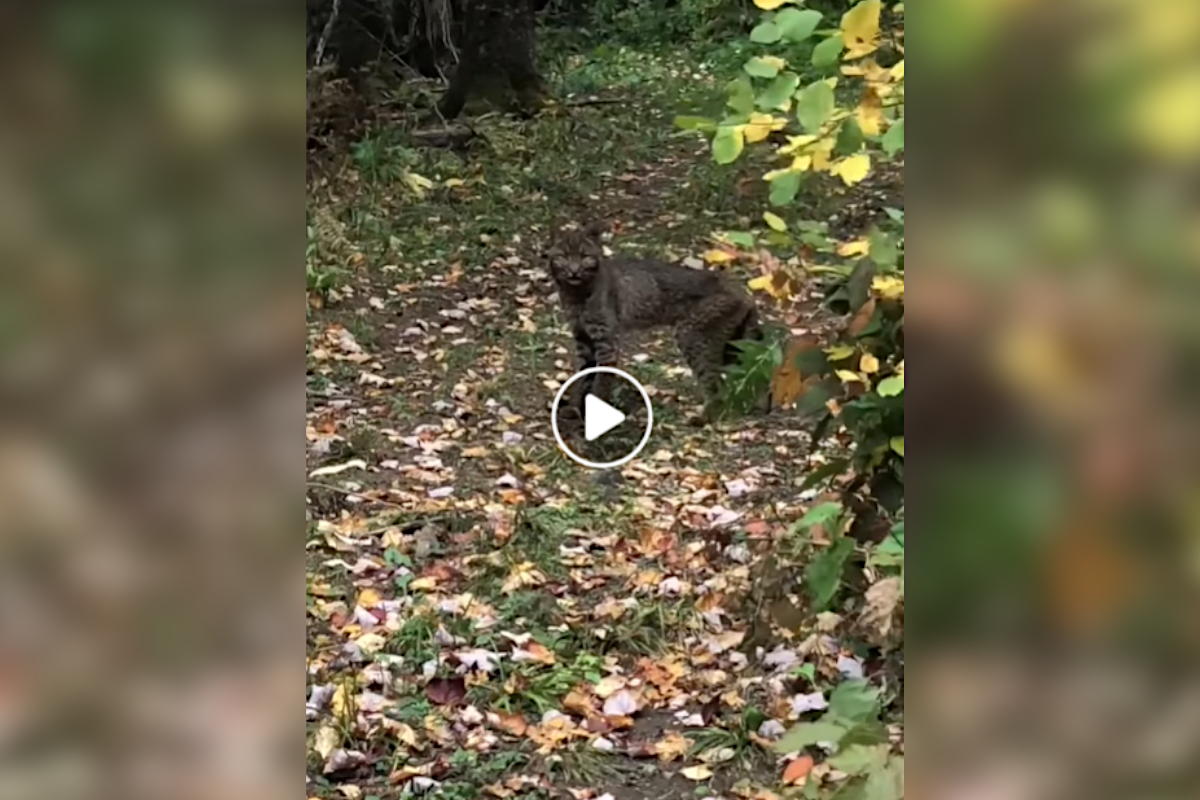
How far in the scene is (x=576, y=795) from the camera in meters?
2.80

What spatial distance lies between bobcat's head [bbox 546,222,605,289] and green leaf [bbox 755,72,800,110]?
3.88m

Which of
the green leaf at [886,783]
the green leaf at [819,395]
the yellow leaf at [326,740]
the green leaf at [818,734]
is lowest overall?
the yellow leaf at [326,740]

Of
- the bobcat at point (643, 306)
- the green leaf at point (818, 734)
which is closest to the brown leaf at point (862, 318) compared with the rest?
the green leaf at point (818, 734)

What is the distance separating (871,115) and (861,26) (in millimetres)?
103

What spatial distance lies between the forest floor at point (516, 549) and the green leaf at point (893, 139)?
1.82ft

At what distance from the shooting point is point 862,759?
1.10 m

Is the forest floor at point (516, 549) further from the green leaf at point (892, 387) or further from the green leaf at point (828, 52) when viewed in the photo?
the green leaf at point (828, 52)

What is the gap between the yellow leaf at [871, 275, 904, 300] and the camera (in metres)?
1.56

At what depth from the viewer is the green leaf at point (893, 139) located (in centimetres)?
132

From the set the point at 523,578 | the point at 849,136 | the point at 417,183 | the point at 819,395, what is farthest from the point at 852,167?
the point at 417,183
